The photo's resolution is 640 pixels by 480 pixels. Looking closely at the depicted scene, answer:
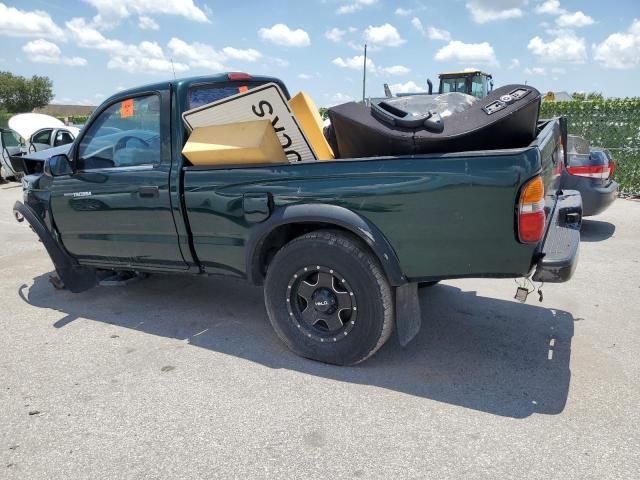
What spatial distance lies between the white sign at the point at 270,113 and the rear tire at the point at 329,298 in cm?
60

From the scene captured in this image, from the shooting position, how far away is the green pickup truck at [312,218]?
2676mm

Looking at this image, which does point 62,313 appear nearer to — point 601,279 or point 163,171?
point 163,171

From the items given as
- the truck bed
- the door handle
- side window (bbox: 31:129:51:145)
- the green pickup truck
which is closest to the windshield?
side window (bbox: 31:129:51:145)

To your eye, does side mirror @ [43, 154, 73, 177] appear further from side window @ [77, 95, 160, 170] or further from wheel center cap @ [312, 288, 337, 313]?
wheel center cap @ [312, 288, 337, 313]

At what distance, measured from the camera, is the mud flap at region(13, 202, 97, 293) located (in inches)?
176

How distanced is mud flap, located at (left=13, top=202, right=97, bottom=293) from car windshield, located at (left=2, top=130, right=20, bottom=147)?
1115cm

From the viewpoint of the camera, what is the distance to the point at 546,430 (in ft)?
8.32

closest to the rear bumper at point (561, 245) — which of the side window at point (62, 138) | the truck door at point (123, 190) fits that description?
the truck door at point (123, 190)

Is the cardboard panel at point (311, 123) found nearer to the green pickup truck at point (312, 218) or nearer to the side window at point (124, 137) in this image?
the green pickup truck at point (312, 218)

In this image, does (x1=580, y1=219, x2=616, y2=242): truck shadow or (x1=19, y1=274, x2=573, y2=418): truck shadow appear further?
(x1=580, y1=219, x2=616, y2=242): truck shadow

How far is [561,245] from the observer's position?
9.83ft

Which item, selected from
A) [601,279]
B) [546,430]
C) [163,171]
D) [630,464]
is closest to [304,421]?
[546,430]

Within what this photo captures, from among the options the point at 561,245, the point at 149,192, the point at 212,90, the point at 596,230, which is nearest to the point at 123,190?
the point at 149,192

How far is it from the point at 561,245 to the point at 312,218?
154 centimetres
